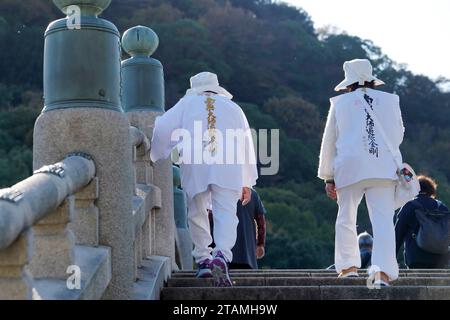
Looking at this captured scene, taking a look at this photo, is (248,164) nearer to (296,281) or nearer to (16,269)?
(296,281)

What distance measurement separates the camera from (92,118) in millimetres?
4117

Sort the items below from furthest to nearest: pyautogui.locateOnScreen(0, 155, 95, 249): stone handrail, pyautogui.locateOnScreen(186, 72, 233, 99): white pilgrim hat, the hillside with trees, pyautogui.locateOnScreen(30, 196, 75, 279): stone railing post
Result: the hillside with trees, pyautogui.locateOnScreen(186, 72, 233, 99): white pilgrim hat, pyautogui.locateOnScreen(30, 196, 75, 279): stone railing post, pyautogui.locateOnScreen(0, 155, 95, 249): stone handrail

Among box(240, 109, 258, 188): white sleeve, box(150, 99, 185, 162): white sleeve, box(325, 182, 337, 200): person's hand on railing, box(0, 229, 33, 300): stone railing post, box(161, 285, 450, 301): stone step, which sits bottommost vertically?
box(161, 285, 450, 301): stone step

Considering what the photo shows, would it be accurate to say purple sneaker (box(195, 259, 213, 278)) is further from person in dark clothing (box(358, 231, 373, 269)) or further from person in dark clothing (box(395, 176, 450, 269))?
person in dark clothing (box(358, 231, 373, 269))

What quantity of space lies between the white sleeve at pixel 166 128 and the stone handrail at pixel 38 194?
2.00 m

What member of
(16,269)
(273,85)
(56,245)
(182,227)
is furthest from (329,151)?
(273,85)

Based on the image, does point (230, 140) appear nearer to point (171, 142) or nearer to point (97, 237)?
point (171, 142)

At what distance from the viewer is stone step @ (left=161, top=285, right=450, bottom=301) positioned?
5105mm

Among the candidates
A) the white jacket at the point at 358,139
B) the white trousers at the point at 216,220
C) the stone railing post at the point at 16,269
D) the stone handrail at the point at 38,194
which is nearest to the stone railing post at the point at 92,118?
the stone handrail at the point at 38,194

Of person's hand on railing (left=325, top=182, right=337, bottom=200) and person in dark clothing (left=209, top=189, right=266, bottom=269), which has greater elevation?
person's hand on railing (left=325, top=182, right=337, bottom=200)

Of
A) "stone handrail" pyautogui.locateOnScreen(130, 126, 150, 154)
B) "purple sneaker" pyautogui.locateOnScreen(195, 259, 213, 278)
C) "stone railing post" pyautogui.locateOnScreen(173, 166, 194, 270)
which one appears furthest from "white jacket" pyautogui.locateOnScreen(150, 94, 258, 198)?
"stone railing post" pyautogui.locateOnScreen(173, 166, 194, 270)

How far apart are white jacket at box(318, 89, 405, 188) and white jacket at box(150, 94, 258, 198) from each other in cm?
57

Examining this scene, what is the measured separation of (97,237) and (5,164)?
1005 inches
